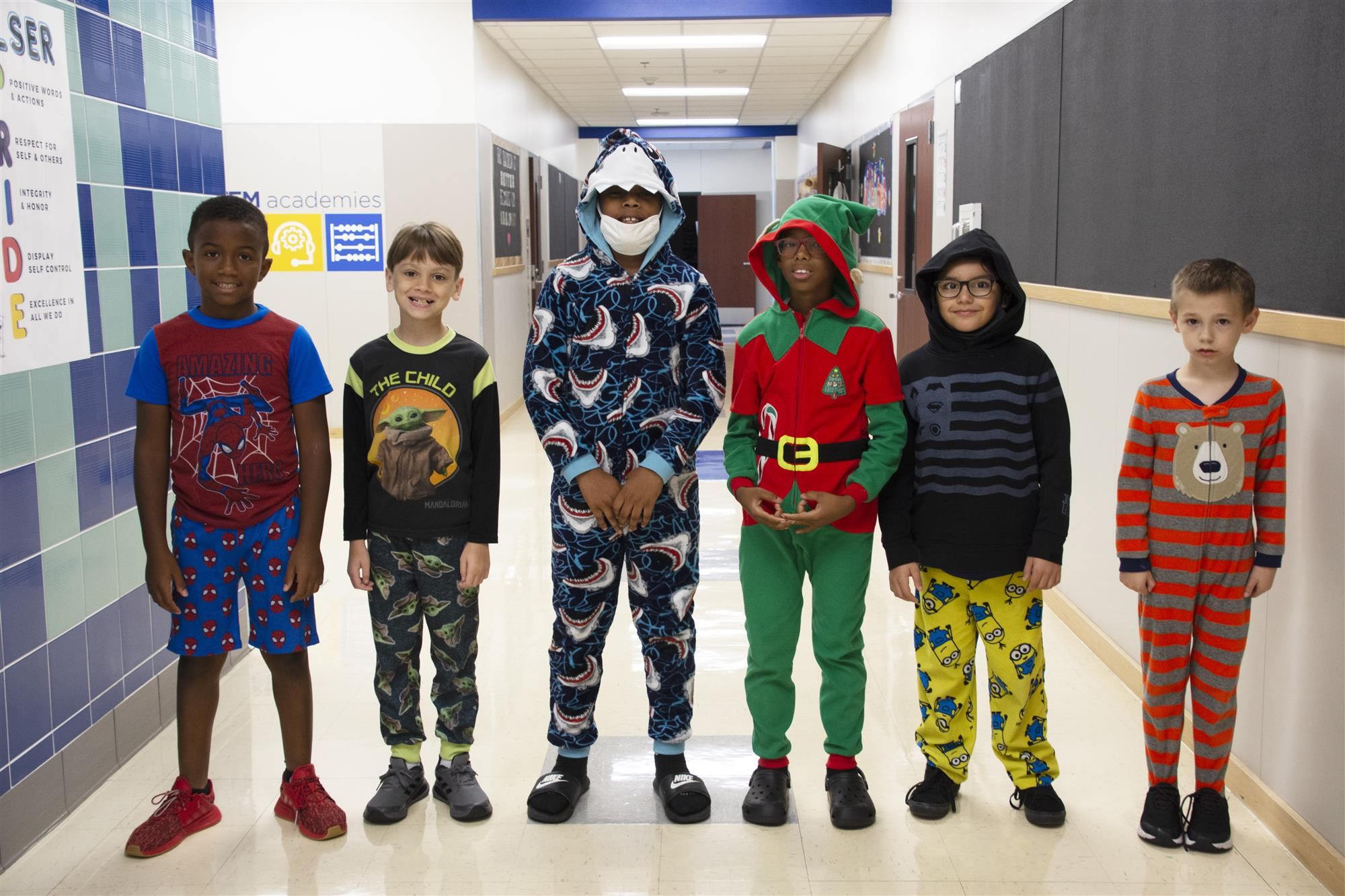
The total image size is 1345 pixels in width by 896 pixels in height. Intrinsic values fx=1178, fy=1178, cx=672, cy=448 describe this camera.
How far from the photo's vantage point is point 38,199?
241 centimetres

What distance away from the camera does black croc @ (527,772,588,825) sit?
2.44 meters

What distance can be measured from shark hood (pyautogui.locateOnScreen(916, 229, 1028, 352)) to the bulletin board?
473 centimetres

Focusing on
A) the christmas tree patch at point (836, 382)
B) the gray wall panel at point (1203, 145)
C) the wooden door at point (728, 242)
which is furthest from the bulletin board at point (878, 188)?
the wooden door at point (728, 242)

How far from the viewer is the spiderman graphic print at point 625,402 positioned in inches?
90.7

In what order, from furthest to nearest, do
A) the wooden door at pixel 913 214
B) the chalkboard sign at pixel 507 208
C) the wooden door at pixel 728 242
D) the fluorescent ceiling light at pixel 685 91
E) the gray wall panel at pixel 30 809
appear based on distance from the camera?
1. the wooden door at pixel 728 242
2. the fluorescent ceiling light at pixel 685 91
3. the chalkboard sign at pixel 507 208
4. the wooden door at pixel 913 214
5. the gray wall panel at pixel 30 809

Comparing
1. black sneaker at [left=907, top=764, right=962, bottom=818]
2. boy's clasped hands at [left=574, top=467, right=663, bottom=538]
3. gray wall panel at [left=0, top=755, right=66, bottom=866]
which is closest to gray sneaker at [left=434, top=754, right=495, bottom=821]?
boy's clasped hands at [left=574, top=467, right=663, bottom=538]

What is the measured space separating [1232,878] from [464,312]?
241 inches

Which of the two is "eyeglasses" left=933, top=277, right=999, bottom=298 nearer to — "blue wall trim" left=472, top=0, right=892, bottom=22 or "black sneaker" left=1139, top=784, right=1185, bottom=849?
→ "black sneaker" left=1139, top=784, right=1185, bottom=849

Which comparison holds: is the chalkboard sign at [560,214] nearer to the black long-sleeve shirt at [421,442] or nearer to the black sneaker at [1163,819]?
the black long-sleeve shirt at [421,442]

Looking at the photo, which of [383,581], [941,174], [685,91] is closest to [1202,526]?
[383,581]

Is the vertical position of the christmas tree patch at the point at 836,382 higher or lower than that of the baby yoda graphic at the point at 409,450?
higher

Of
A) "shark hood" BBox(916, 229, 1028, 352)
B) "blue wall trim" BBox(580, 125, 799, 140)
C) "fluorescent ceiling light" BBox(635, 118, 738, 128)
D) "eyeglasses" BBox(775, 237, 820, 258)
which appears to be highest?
"fluorescent ceiling light" BBox(635, 118, 738, 128)

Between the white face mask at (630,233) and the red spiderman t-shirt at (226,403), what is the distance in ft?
2.00

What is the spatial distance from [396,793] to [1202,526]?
5.57 ft
